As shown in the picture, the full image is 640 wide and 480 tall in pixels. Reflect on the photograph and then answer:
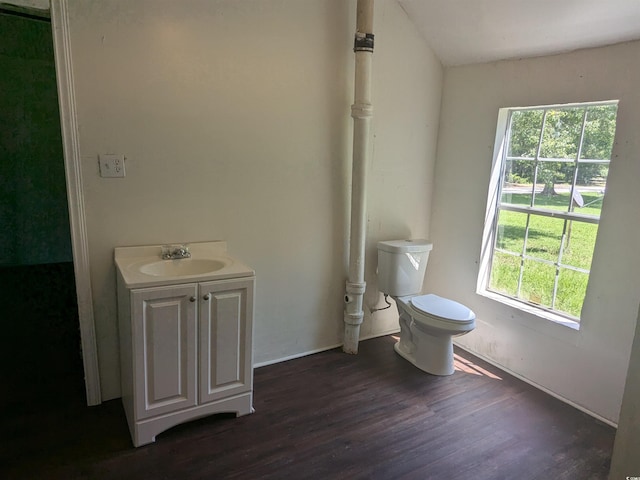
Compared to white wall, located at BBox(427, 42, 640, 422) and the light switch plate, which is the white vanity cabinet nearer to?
the light switch plate

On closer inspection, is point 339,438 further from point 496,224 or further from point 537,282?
point 496,224

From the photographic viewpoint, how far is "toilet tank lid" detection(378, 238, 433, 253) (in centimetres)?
278

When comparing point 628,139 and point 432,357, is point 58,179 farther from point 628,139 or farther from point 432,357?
point 628,139

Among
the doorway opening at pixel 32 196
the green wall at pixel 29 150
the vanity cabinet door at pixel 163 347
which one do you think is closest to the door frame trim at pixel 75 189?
the vanity cabinet door at pixel 163 347

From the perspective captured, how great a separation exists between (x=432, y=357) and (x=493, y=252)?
86 centimetres

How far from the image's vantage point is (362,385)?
8.04 feet

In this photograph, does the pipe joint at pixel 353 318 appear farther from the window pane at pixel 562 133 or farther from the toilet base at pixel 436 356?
the window pane at pixel 562 133

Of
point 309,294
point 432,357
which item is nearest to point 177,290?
point 309,294

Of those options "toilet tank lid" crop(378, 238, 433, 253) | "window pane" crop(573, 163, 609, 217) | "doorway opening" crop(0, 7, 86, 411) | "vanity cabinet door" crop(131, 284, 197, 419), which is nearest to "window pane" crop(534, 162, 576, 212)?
"window pane" crop(573, 163, 609, 217)

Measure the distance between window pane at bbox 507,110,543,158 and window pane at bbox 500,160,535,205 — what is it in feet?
0.20

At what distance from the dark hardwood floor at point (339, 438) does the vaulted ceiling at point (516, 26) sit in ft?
6.64

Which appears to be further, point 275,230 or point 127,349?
point 275,230

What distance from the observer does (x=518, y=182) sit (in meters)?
2.63

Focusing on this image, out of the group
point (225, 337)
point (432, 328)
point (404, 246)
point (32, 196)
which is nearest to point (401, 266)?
point (404, 246)
